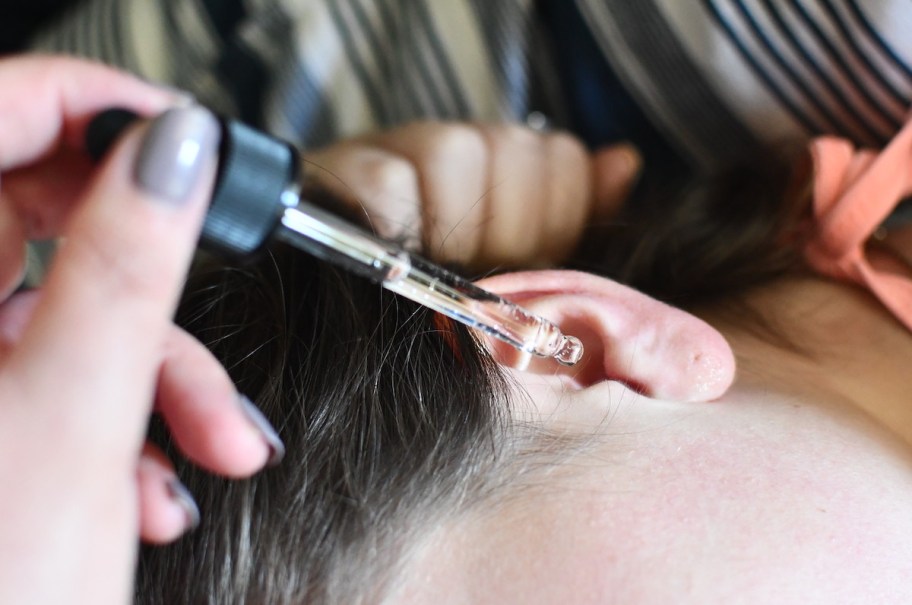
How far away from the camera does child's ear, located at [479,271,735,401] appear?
546 millimetres

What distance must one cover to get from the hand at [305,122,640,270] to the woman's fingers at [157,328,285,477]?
32 centimetres

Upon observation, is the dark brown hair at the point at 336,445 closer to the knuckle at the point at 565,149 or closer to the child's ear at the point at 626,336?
the child's ear at the point at 626,336

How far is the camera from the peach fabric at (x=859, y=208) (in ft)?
2.34

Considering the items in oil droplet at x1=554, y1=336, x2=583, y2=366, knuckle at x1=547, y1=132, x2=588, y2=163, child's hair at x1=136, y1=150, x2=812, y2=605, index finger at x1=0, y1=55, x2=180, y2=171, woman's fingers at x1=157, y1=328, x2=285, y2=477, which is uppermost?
index finger at x1=0, y1=55, x2=180, y2=171

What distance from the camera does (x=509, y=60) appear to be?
0.93 metres

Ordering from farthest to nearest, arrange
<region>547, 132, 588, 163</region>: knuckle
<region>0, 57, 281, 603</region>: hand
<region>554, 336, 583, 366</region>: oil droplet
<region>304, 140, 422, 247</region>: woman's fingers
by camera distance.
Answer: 1. <region>547, 132, 588, 163</region>: knuckle
2. <region>304, 140, 422, 247</region>: woman's fingers
3. <region>554, 336, 583, 366</region>: oil droplet
4. <region>0, 57, 281, 603</region>: hand

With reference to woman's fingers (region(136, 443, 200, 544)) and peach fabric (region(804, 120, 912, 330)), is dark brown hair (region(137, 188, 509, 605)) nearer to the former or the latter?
woman's fingers (region(136, 443, 200, 544))

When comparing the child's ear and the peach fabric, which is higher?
the peach fabric

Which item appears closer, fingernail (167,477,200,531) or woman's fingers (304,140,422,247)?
fingernail (167,477,200,531)

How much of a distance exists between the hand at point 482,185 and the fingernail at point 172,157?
39 cm

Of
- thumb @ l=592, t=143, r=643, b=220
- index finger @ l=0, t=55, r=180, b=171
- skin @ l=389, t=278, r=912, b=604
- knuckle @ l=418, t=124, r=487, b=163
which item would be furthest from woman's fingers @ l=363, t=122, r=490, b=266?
index finger @ l=0, t=55, r=180, b=171

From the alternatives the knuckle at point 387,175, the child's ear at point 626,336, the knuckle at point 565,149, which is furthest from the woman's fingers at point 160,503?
the knuckle at point 565,149

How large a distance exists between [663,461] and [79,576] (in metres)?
0.35

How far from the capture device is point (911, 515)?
0.50m
